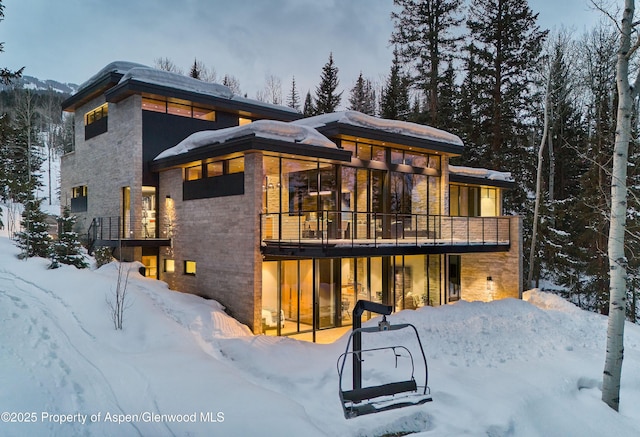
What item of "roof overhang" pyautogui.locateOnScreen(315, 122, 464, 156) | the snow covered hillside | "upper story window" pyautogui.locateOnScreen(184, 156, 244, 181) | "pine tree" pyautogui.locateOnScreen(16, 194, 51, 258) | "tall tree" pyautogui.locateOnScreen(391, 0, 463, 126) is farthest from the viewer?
"tall tree" pyautogui.locateOnScreen(391, 0, 463, 126)

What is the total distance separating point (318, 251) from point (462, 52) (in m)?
21.4

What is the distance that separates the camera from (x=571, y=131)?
25875 mm

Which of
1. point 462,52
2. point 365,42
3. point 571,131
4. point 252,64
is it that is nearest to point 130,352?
point 462,52

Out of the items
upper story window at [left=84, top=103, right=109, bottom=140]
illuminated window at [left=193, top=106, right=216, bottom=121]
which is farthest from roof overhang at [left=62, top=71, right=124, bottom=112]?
illuminated window at [left=193, top=106, right=216, bottom=121]

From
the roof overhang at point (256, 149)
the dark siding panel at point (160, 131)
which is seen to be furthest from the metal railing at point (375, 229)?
the dark siding panel at point (160, 131)

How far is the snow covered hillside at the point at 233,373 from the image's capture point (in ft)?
18.8

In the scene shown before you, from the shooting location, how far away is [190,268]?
46.8 ft

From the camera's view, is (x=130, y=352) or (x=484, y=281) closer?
(x=130, y=352)

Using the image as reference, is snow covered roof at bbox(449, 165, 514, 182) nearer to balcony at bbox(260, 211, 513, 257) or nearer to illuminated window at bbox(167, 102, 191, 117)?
balcony at bbox(260, 211, 513, 257)

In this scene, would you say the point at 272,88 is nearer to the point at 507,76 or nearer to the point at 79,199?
the point at 507,76

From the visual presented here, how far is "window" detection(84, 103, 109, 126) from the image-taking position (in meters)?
18.5

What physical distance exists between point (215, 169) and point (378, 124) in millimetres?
6048

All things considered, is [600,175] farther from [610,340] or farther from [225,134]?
[225,134]

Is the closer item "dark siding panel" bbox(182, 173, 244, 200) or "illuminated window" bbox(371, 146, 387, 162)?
"dark siding panel" bbox(182, 173, 244, 200)
